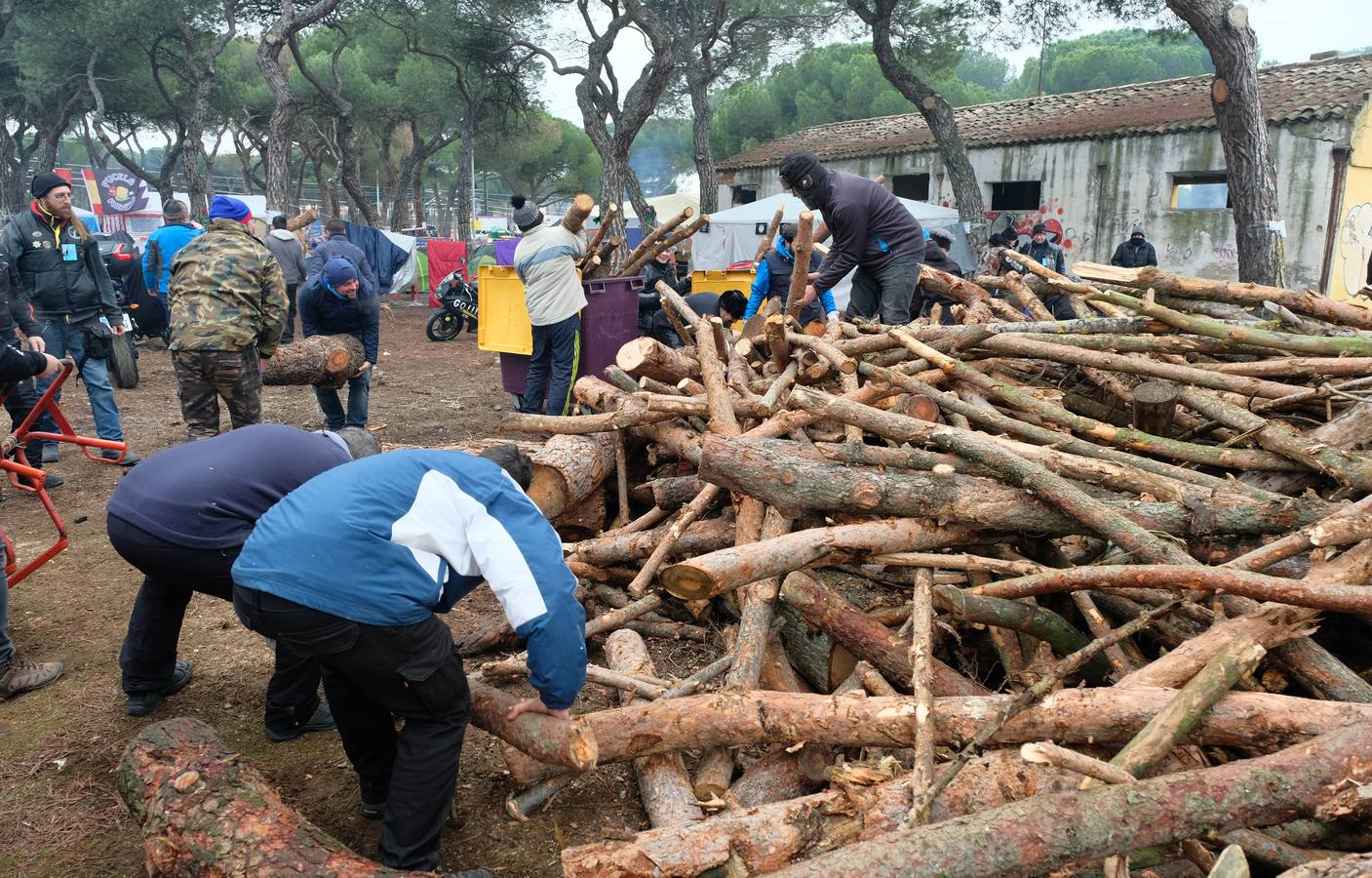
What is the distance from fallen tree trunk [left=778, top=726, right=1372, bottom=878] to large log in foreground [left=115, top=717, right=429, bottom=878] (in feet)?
4.46

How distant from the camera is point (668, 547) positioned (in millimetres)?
4496

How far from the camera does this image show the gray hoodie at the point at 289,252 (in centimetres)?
1052

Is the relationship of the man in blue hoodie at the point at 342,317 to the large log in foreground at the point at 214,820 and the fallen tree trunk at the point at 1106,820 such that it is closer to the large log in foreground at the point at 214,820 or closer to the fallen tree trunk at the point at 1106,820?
the large log in foreground at the point at 214,820

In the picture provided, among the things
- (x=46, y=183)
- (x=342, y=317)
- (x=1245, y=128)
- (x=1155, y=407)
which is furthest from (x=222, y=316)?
(x=1245, y=128)

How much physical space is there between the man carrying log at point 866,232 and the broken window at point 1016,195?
53.9 ft

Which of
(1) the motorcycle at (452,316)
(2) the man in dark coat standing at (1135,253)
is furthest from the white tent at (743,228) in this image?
(1) the motorcycle at (452,316)

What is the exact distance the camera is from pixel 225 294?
6.14 metres

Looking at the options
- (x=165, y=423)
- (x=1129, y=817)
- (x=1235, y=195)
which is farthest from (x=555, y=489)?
(x=1235, y=195)

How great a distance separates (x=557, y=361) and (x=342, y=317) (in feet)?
5.82

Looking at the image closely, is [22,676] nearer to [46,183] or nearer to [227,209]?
[227,209]

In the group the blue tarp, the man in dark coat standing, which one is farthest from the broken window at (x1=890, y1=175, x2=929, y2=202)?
the blue tarp

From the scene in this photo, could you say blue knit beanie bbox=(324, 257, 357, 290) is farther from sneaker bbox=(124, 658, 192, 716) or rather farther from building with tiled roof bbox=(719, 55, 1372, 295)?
building with tiled roof bbox=(719, 55, 1372, 295)

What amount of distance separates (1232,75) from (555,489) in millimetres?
9828

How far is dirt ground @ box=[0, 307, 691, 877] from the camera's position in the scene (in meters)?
3.08
